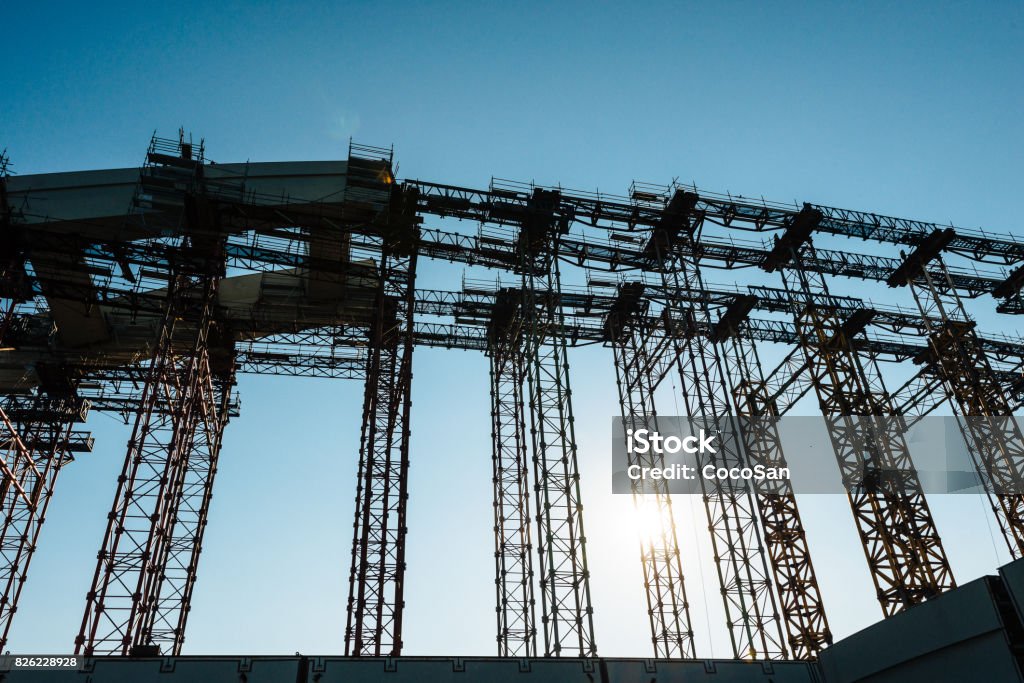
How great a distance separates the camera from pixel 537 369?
27984mm

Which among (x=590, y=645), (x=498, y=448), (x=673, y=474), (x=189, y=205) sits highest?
(x=189, y=205)

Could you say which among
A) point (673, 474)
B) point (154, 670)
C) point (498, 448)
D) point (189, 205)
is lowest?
point (154, 670)

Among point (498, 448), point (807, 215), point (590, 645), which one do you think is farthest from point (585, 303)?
point (590, 645)

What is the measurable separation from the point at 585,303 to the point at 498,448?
7362 mm

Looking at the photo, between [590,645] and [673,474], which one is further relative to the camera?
[673,474]

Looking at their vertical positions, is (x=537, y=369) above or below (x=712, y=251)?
below

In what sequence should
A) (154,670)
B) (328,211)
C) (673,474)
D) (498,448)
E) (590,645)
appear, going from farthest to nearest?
(498,448)
(673,474)
(328,211)
(590,645)
(154,670)

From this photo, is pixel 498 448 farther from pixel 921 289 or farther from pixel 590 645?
pixel 921 289

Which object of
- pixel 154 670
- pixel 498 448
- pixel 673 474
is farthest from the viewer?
pixel 498 448

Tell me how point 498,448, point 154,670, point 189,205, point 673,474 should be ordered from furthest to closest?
point 498,448
point 673,474
point 189,205
point 154,670

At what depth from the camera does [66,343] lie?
34500mm

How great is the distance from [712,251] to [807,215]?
12.7 ft

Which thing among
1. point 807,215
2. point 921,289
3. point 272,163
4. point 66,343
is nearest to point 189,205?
point 272,163

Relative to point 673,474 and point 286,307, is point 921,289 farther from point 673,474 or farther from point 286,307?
point 286,307
